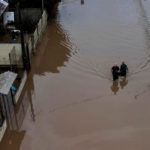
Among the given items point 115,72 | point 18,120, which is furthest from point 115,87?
point 18,120

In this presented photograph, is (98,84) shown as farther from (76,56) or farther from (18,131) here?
(18,131)

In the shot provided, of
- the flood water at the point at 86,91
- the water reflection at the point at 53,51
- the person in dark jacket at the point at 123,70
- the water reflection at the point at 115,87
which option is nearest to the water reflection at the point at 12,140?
the flood water at the point at 86,91

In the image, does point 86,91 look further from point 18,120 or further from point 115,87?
point 18,120

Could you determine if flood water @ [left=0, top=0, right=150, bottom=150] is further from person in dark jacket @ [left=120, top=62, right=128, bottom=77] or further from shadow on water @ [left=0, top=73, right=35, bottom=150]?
person in dark jacket @ [left=120, top=62, right=128, bottom=77]

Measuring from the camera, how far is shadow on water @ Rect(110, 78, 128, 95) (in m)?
18.3

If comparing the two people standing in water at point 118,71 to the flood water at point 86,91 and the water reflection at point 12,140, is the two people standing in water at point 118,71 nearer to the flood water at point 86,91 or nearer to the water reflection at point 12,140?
the flood water at point 86,91

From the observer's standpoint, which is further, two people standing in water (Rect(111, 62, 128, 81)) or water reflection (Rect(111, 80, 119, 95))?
two people standing in water (Rect(111, 62, 128, 81))

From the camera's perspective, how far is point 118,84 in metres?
18.7

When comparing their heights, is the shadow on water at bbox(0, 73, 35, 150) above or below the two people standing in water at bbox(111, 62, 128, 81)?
below

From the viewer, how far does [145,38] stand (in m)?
23.8

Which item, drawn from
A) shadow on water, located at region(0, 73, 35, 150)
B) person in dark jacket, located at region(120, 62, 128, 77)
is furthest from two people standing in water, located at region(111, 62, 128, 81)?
shadow on water, located at region(0, 73, 35, 150)

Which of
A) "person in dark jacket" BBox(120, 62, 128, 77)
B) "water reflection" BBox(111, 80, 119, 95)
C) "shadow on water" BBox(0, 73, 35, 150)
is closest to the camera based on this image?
"shadow on water" BBox(0, 73, 35, 150)

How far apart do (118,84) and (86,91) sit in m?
1.53

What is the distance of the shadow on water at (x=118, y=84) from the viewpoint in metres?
18.3
